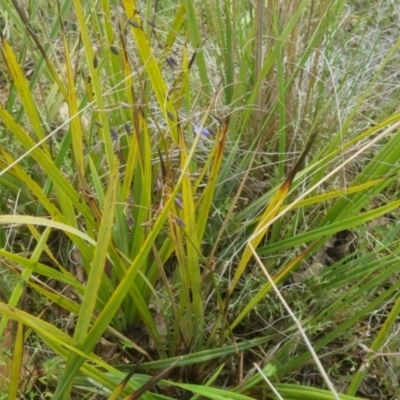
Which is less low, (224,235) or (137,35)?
(137,35)

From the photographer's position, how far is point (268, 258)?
3.44 ft

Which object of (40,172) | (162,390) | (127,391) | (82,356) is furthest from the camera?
(40,172)

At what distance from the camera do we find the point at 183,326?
94 centimetres

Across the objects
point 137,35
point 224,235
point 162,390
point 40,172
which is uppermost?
point 137,35

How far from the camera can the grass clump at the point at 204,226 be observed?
31.7 inches

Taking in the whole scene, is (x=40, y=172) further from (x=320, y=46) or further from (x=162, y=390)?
(x=320, y=46)

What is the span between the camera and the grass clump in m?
0.81

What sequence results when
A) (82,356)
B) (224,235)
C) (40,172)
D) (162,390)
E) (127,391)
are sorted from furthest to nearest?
(40,172) < (224,235) < (162,390) < (127,391) < (82,356)

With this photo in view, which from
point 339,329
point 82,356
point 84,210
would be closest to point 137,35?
point 84,210

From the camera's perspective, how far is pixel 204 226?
91 centimetres

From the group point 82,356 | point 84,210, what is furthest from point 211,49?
point 82,356

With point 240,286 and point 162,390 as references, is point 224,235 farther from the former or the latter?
point 162,390

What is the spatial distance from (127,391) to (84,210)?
0.87 ft

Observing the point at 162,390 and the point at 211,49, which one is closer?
the point at 162,390
